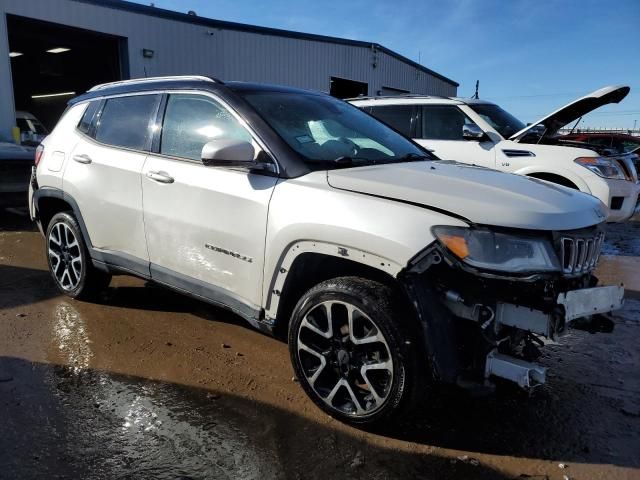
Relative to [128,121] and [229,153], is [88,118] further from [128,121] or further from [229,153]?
[229,153]

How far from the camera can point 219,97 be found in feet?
11.3

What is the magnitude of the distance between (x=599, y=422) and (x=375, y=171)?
6.16 ft

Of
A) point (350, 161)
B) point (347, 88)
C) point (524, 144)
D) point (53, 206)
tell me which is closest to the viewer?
point (350, 161)

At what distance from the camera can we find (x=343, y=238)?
266cm

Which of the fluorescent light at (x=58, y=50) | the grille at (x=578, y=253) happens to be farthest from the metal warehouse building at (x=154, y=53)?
the grille at (x=578, y=253)

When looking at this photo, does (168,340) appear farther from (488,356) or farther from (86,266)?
(488,356)

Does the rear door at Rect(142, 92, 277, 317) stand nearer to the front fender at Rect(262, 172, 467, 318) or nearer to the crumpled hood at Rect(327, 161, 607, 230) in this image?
the front fender at Rect(262, 172, 467, 318)

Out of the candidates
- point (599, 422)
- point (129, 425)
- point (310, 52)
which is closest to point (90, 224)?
point (129, 425)

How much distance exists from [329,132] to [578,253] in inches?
68.9

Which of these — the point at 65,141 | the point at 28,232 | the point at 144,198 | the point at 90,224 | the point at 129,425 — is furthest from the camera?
the point at 28,232

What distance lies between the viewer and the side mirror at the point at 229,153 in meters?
2.98

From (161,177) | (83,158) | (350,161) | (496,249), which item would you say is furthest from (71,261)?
(496,249)

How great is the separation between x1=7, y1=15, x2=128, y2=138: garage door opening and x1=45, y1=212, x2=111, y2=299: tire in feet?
27.7

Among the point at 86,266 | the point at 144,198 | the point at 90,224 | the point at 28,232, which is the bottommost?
the point at 28,232
